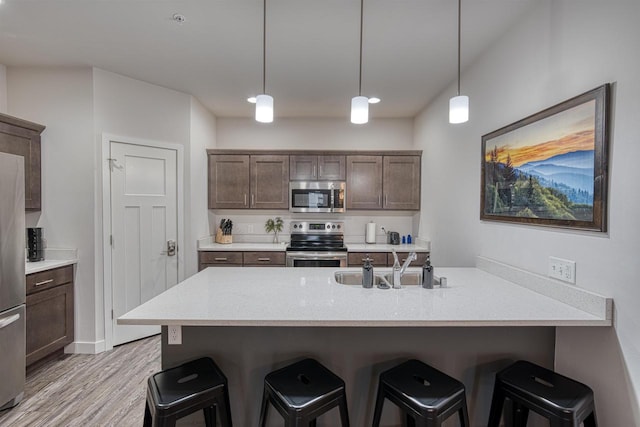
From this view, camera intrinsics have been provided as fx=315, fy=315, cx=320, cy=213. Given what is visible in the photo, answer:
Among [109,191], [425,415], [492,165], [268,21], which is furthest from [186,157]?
[425,415]

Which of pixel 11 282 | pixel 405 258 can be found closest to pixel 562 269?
pixel 405 258

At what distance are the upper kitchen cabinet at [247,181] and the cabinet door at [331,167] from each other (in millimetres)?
444

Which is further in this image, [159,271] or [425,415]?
[159,271]

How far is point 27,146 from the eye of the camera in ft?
9.02

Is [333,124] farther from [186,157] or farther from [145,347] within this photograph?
[145,347]

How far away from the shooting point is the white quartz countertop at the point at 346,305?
1.43 m

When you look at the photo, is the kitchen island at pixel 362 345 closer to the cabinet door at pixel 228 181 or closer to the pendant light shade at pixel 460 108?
the pendant light shade at pixel 460 108

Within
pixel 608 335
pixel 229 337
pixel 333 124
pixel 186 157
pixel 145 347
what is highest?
pixel 333 124

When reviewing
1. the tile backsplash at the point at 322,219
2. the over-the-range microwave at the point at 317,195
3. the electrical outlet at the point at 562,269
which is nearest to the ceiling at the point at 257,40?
the over-the-range microwave at the point at 317,195

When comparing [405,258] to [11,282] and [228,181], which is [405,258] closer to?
[228,181]

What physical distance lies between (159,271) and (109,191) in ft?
3.14

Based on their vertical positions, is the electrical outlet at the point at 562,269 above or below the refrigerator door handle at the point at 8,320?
above

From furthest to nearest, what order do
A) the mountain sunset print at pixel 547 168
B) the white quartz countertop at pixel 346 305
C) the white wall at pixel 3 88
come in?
the white wall at pixel 3 88 < the mountain sunset print at pixel 547 168 < the white quartz countertop at pixel 346 305

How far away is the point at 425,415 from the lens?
131 centimetres
